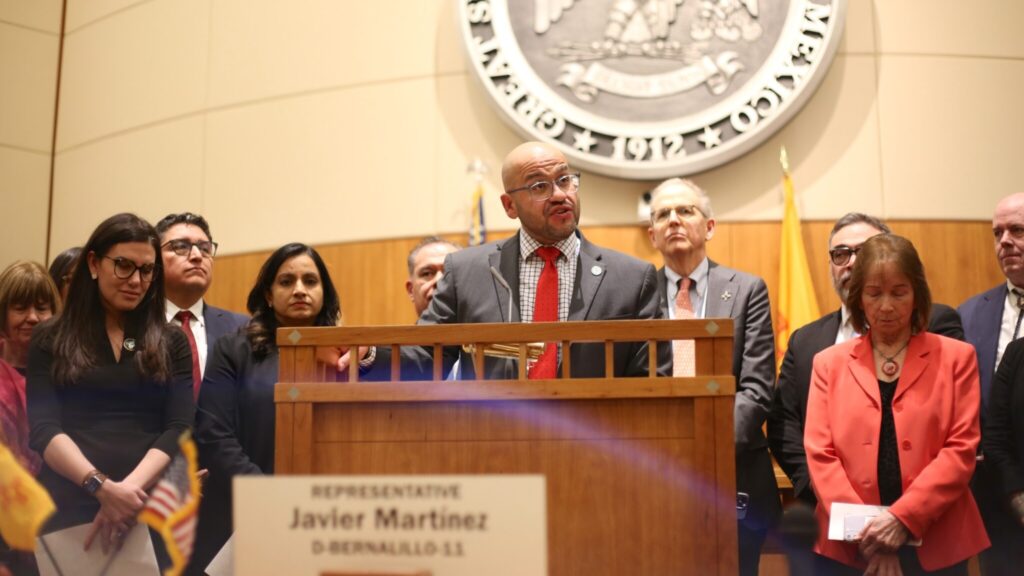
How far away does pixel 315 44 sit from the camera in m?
5.45

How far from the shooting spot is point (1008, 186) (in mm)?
4867

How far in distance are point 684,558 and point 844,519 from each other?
0.89 metres

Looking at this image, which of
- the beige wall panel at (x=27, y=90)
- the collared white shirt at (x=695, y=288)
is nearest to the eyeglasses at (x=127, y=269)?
the collared white shirt at (x=695, y=288)

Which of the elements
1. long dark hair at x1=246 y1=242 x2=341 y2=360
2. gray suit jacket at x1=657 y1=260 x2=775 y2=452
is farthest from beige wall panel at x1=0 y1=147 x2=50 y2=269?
gray suit jacket at x1=657 y1=260 x2=775 y2=452

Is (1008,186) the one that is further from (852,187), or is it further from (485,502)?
(485,502)

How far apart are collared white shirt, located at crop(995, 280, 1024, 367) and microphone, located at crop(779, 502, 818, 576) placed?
2.80ft

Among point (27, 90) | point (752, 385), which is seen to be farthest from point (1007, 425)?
point (27, 90)

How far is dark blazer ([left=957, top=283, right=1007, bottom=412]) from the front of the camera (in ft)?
10.4

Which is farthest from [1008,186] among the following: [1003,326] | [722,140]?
[1003,326]

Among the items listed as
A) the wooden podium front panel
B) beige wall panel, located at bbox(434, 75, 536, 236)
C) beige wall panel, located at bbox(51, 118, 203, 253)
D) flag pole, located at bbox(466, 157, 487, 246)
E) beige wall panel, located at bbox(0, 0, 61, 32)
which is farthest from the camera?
beige wall panel, located at bbox(0, 0, 61, 32)

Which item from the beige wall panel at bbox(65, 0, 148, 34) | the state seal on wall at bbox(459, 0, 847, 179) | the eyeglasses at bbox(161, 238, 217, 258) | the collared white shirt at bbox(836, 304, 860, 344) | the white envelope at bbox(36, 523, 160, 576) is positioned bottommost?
the white envelope at bbox(36, 523, 160, 576)

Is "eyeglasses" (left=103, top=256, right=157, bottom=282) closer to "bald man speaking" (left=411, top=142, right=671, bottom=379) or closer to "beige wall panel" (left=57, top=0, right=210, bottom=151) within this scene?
"bald man speaking" (left=411, top=142, right=671, bottom=379)

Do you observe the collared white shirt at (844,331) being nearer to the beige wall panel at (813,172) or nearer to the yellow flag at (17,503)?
the beige wall panel at (813,172)

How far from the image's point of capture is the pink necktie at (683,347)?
10.2ft
